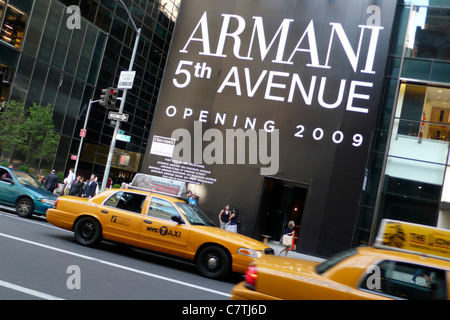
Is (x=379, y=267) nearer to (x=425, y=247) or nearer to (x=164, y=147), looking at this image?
(x=425, y=247)

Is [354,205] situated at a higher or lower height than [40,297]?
higher

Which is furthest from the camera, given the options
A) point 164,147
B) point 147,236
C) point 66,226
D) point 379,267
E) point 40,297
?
point 164,147

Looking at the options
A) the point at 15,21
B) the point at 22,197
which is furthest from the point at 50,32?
the point at 22,197

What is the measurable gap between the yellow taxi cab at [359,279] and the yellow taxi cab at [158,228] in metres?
3.78

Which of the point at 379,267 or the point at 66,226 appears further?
the point at 66,226

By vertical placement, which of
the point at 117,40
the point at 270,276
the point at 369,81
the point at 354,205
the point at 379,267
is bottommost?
the point at 270,276

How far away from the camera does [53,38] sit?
31.5 metres

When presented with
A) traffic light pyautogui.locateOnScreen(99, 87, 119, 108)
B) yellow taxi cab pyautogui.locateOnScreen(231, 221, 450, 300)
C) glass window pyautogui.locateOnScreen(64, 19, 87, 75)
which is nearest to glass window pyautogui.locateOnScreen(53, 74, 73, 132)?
glass window pyautogui.locateOnScreen(64, 19, 87, 75)

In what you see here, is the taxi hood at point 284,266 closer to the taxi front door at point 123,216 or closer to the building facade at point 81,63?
the taxi front door at point 123,216

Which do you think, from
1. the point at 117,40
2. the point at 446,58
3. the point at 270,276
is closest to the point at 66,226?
the point at 270,276

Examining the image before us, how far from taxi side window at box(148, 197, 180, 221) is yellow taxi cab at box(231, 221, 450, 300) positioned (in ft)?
15.3

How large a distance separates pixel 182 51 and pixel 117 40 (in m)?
21.0

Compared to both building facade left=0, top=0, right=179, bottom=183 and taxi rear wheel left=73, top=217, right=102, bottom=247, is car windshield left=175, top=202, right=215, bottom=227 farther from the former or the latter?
A: building facade left=0, top=0, right=179, bottom=183

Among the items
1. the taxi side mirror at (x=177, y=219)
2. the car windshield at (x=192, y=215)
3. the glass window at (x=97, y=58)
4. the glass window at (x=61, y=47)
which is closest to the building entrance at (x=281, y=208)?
the car windshield at (x=192, y=215)
